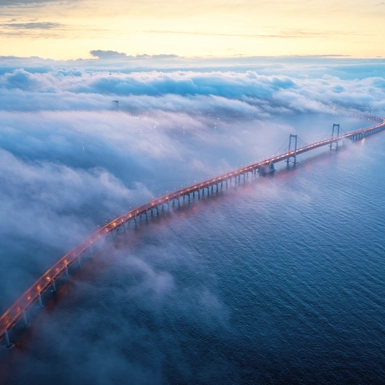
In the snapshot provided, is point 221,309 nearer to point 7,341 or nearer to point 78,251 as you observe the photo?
point 7,341

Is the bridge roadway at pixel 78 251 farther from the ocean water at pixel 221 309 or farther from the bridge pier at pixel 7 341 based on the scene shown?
the ocean water at pixel 221 309

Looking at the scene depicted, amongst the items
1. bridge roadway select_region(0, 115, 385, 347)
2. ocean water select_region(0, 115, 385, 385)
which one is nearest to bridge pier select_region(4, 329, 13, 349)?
bridge roadway select_region(0, 115, 385, 347)

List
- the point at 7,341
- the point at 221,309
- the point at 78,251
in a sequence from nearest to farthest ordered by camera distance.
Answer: the point at 7,341
the point at 221,309
the point at 78,251

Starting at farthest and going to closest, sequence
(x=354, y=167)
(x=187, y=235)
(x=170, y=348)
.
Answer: (x=354, y=167)
(x=187, y=235)
(x=170, y=348)

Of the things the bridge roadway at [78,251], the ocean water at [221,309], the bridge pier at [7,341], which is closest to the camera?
the ocean water at [221,309]

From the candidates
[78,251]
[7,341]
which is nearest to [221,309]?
[7,341]

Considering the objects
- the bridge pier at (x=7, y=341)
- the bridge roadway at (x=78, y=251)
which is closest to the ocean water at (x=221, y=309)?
the bridge pier at (x=7, y=341)

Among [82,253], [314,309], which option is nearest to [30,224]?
[82,253]

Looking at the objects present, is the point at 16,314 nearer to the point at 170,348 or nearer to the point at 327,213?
the point at 170,348
